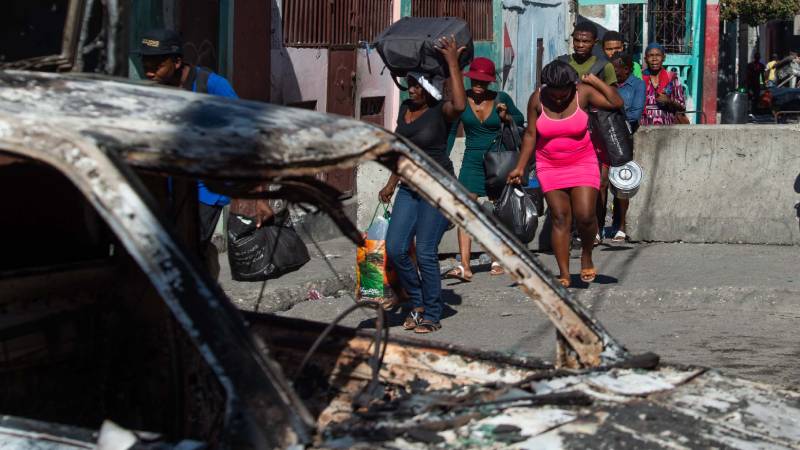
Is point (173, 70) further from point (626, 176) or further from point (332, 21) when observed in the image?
point (332, 21)

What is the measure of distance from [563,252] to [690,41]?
65.0 feet

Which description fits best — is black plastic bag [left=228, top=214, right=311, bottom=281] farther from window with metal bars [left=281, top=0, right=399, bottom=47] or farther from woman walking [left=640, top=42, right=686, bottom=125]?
woman walking [left=640, top=42, right=686, bottom=125]

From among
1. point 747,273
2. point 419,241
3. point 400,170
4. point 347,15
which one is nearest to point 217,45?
point 347,15

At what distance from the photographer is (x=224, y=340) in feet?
9.91

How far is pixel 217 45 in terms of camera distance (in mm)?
11242

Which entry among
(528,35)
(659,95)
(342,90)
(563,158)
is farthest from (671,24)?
(563,158)

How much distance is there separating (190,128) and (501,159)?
6652 millimetres

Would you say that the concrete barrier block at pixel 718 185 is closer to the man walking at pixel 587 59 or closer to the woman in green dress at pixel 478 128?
the man walking at pixel 587 59

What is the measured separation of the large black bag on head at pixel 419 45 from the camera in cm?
856

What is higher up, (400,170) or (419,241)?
(400,170)

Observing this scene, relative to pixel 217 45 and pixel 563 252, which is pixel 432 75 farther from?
pixel 217 45

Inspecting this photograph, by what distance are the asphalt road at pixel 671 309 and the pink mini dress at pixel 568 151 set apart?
845mm

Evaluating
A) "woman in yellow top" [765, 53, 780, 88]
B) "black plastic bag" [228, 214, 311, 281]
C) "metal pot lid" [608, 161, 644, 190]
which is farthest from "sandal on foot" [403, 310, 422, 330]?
"woman in yellow top" [765, 53, 780, 88]

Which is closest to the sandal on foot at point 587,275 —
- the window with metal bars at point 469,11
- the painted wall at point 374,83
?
the painted wall at point 374,83
